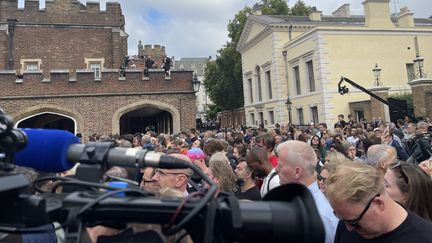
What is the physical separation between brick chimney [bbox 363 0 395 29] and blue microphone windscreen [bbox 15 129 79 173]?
2894 centimetres

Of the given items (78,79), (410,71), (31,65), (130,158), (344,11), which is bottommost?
(130,158)

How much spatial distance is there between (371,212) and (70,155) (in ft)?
5.65

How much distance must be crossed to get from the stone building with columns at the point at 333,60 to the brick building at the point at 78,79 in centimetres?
1129

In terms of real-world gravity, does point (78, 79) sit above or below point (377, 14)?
below

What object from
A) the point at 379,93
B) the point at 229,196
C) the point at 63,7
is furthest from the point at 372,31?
the point at 229,196

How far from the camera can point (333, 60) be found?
25.8 metres

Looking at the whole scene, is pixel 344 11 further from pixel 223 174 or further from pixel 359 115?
pixel 223 174

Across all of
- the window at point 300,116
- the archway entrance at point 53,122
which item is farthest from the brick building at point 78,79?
the window at point 300,116

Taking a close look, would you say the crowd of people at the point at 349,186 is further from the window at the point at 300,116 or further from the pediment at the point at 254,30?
the pediment at the point at 254,30

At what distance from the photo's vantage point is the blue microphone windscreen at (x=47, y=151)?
127 centimetres

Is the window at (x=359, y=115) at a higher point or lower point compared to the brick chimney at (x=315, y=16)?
lower

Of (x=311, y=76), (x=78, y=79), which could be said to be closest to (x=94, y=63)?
(x=78, y=79)

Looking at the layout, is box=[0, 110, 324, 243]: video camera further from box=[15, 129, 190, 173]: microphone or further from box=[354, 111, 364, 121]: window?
box=[354, 111, 364, 121]: window

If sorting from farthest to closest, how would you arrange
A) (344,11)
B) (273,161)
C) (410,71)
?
(344,11)
(410,71)
(273,161)
